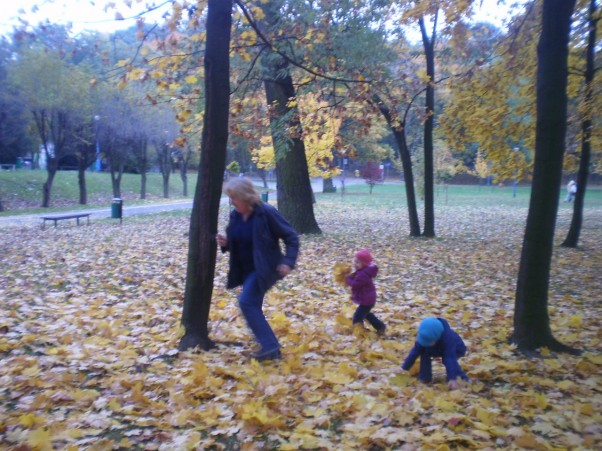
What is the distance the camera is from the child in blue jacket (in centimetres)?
466

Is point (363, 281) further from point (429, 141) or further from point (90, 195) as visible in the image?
point (90, 195)

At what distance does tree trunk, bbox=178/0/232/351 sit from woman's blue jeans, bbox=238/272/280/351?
1.92ft

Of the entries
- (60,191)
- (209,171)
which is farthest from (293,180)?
(60,191)

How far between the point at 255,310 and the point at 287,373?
62cm

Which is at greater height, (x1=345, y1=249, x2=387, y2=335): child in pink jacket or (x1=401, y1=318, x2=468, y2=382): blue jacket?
(x1=345, y1=249, x2=387, y2=335): child in pink jacket

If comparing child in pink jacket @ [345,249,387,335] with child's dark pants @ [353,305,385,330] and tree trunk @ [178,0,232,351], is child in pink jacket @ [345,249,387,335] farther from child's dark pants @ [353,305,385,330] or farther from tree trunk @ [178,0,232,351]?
tree trunk @ [178,0,232,351]

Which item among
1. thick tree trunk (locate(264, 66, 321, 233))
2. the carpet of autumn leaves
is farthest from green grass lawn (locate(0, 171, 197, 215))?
the carpet of autumn leaves

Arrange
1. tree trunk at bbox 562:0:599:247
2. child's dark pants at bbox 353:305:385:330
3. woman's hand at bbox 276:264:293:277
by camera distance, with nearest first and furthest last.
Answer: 1. woman's hand at bbox 276:264:293:277
2. child's dark pants at bbox 353:305:385:330
3. tree trunk at bbox 562:0:599:247

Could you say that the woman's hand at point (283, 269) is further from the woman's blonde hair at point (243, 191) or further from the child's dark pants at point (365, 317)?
the child's dark pants at point (365, 317)

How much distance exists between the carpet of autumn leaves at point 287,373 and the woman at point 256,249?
15.9 inches

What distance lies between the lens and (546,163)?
17.9 ft

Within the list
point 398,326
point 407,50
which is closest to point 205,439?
point 398,326

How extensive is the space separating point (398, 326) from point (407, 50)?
11.9 m

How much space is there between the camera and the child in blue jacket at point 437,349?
466cm
